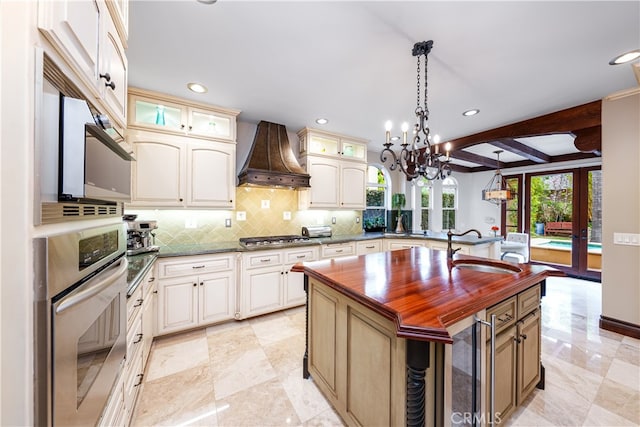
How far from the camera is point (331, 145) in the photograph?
3900 mm

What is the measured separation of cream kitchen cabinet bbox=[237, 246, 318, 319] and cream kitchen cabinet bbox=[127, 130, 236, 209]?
79 centimetres

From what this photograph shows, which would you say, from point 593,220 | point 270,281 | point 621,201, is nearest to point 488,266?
point 621,201

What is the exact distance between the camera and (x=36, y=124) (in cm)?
58

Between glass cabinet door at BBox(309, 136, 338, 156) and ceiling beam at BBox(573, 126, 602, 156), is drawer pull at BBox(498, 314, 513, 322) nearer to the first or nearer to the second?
glass cabinet door at BBox(309, 136, 338, 156)

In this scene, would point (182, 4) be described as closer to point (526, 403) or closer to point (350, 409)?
point (350, 409)

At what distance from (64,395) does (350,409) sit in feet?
4.38

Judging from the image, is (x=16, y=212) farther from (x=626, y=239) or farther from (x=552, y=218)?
(x=552, y=218)

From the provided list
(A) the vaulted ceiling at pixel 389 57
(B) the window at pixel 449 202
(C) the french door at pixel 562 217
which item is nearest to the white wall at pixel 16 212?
(A) the vaulted ceiling at pixel 389 57

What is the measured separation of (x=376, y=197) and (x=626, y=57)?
339 centimetres

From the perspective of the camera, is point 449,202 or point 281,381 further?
point 449,202

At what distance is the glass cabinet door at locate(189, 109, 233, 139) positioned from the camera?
2.78 m

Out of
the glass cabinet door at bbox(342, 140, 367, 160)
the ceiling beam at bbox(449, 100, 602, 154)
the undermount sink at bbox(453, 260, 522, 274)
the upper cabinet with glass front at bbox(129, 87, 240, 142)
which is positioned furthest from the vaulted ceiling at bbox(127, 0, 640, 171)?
the undermount sink at bbox(453, 260, 522, 274)

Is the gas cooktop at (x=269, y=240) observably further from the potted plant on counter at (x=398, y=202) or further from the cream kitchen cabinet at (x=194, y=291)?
the potted plant on counter at (x=398, y=202)

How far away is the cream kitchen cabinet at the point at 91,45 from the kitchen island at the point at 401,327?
4.58 ft
